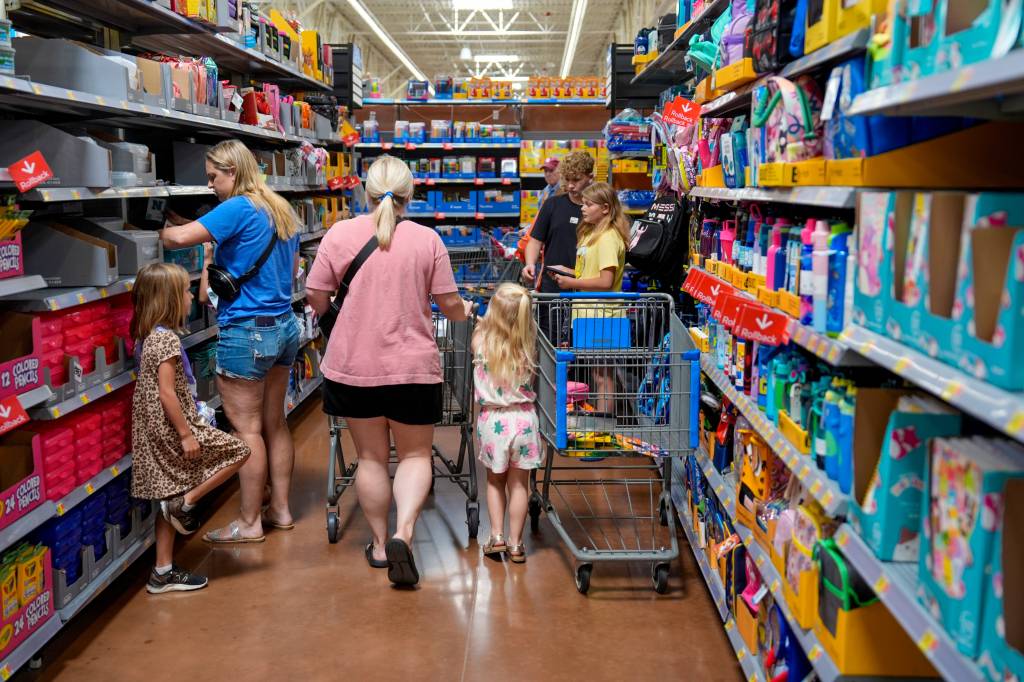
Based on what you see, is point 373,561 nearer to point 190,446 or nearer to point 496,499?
point 496,499

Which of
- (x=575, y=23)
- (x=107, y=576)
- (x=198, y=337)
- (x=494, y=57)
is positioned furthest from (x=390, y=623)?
(x=494, y=57)

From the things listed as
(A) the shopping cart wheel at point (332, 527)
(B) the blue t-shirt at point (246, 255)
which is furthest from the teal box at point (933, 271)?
(A) the shopping cart wheel at point (332, 527)

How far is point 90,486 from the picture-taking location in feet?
12.2

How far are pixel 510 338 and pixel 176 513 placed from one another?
156cm

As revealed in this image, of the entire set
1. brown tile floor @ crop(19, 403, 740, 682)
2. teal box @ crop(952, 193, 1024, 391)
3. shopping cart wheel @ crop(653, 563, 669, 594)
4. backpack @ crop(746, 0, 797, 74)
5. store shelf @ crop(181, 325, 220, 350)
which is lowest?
brown tile floor @ crop(19, 403, 740, 682)

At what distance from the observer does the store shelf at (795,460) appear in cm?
236

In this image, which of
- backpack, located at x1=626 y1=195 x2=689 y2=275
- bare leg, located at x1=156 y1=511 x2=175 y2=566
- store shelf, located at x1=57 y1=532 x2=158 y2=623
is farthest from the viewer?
backpack, located at x1=626 y1=195 x2=689 y2=275

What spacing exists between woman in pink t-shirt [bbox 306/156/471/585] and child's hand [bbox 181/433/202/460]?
55 centimetres

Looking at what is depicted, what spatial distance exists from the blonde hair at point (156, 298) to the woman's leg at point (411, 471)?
101cm

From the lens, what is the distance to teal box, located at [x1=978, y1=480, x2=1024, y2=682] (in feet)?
5.16

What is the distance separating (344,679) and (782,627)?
152 centimetres

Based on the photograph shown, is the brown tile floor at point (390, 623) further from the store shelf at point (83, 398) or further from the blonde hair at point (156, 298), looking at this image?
the blonde hair at point (156, 298)

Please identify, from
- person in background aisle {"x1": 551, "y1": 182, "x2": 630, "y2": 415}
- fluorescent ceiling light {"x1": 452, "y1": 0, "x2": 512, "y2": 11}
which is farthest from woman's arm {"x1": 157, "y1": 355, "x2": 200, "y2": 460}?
fluorescent ceiling light {"x1": 452, "y1": 0, "x2": 512, "y2": 11}

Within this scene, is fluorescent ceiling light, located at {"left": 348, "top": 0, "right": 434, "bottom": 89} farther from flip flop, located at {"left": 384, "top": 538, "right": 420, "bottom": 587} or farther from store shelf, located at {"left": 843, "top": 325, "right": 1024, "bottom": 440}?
store shelf, located at {"left": 843, "top": 325, "right": 1024, "bottom": 440}
